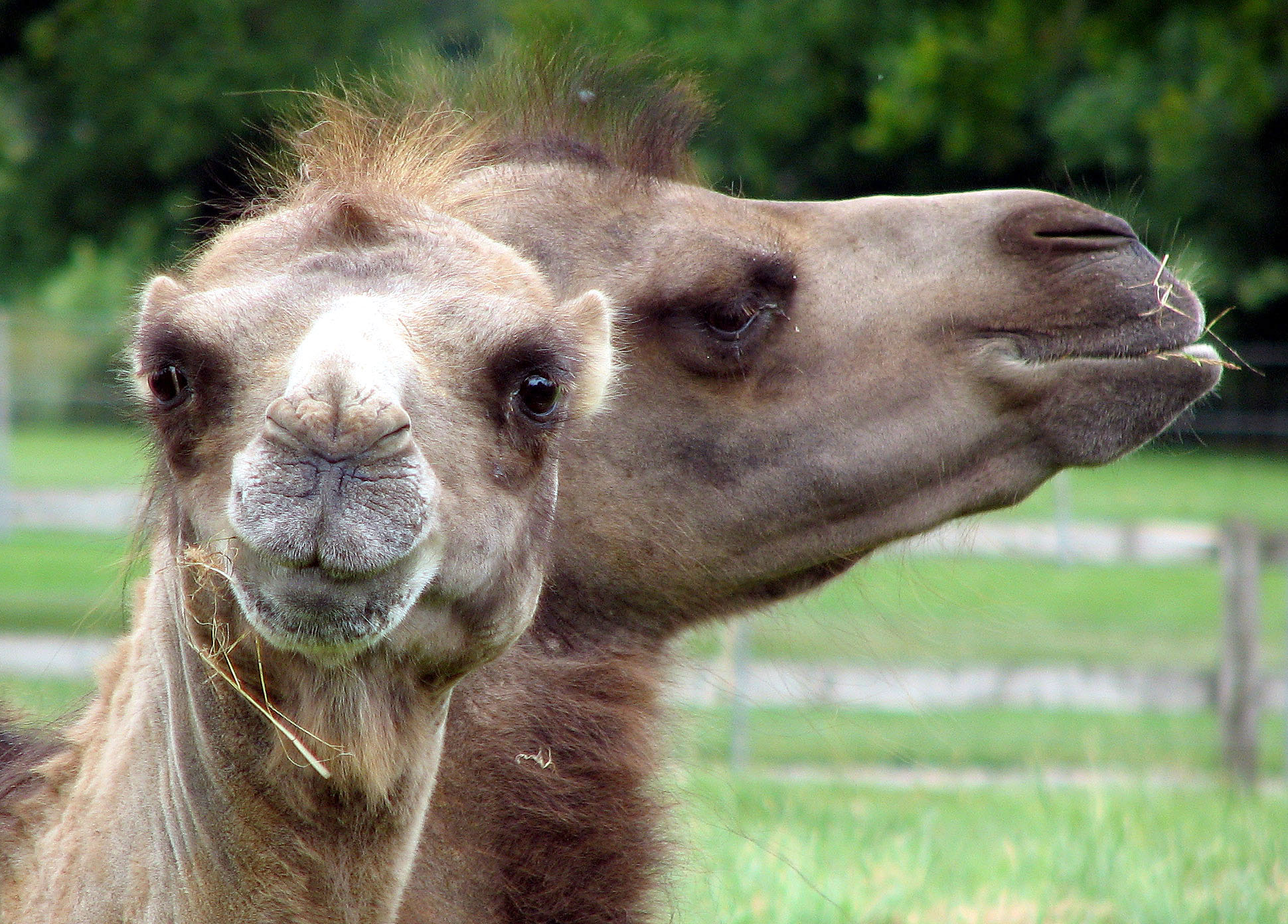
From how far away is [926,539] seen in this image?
386 cm

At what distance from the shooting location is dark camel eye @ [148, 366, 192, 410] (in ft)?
6.94

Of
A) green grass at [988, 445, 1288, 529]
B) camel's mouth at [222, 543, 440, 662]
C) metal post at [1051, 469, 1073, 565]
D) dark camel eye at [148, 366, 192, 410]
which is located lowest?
green grass at [988, 445, 1288, 529]

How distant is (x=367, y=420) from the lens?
6.07 ft

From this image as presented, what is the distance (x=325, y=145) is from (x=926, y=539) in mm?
1894

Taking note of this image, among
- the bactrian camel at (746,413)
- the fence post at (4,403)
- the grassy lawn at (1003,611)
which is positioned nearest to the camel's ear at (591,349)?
the bactrian camel at (746,413)

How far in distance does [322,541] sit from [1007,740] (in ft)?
29.6

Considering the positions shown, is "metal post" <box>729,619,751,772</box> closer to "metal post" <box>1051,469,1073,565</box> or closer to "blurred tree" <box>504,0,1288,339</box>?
"blurred tree" <box>504,0,1288,339</box>

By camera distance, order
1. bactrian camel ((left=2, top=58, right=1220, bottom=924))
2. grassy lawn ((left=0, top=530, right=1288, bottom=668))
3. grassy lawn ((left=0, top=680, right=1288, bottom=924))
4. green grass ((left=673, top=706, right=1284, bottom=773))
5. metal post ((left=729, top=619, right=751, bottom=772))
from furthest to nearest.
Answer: grassy lawn ((left=0, top=530, right=1288, bottom=668)) < green grass ((left=673, top=706, right=1284, bottom=773)) < metal post ((left=729, top=619, right=751, bottom=772)) < grassy lawn ((left=0, top=680, right=1288, bottom=924)) < bactrian camel ((left=2, top=58, right=1220, bottom=924))

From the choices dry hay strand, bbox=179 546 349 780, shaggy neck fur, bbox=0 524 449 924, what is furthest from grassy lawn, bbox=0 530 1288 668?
dry hay strand, bbox=179 546 349 780

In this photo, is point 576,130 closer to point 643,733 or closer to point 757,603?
point 757,603

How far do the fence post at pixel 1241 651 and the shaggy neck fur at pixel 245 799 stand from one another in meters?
7.21

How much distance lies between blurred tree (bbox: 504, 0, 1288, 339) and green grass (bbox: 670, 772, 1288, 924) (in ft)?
6.14

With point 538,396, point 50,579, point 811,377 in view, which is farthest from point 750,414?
point 50,579

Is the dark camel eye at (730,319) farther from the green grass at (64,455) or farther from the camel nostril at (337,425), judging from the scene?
the green grass at (64,455)
